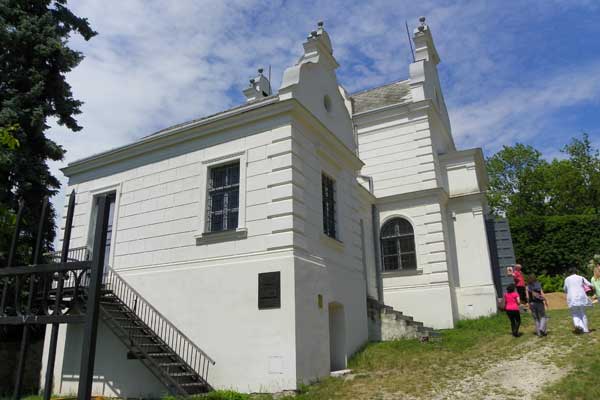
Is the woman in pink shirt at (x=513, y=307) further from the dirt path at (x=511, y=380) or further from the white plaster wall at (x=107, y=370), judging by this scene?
the white plaster wall at (x=107, y=370)

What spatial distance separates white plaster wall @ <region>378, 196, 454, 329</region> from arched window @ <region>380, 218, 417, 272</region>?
0.27 metres

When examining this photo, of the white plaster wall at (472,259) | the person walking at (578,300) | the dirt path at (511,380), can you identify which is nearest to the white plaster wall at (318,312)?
the dirt path at (511,380)

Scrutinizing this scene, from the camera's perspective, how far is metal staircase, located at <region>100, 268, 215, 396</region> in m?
10.3

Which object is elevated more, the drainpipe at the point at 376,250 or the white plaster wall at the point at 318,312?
the drainpipe at the point at 376,250

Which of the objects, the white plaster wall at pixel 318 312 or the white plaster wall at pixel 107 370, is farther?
the white plaster wall at pixel 107 370

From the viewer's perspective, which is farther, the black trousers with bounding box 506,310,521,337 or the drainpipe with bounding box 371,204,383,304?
the drainpipe with bounding box 371,204,383,304

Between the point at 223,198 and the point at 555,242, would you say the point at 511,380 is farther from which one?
the point at 555,242

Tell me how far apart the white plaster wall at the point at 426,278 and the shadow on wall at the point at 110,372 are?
396 inches

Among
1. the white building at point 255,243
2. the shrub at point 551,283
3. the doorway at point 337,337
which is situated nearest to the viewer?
the white building at point 255,243

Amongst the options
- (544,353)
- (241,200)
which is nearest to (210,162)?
(241,200)

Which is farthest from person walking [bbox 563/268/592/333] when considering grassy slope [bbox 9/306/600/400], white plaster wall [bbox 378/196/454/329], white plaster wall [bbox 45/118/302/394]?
white plaster wall [bbox 45/118/302/394]

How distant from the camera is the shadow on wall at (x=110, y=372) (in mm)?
11695

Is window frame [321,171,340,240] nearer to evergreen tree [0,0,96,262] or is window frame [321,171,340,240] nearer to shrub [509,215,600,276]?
evergreen tree [0,0,96,262]

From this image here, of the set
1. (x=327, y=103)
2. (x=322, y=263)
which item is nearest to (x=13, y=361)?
(x=322, y=263)
